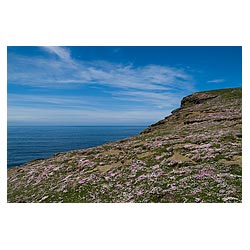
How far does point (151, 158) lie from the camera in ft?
64.4

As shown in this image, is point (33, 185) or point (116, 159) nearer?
point (33, 185)

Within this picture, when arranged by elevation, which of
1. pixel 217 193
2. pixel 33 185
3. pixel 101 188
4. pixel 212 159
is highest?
pixel 212 159

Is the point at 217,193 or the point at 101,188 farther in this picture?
the point at 101,188

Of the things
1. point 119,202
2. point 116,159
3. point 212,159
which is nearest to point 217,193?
point 212,159

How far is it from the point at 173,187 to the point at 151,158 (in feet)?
21.5

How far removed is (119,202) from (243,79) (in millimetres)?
13814

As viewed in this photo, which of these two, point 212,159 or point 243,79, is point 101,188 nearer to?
Answer: point 212,159

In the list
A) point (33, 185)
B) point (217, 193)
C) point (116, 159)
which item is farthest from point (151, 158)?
point (33, 185)

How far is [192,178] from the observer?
45.1ft

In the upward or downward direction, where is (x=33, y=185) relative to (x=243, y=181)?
downward

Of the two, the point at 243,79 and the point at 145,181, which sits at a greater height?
the point at 243,79
